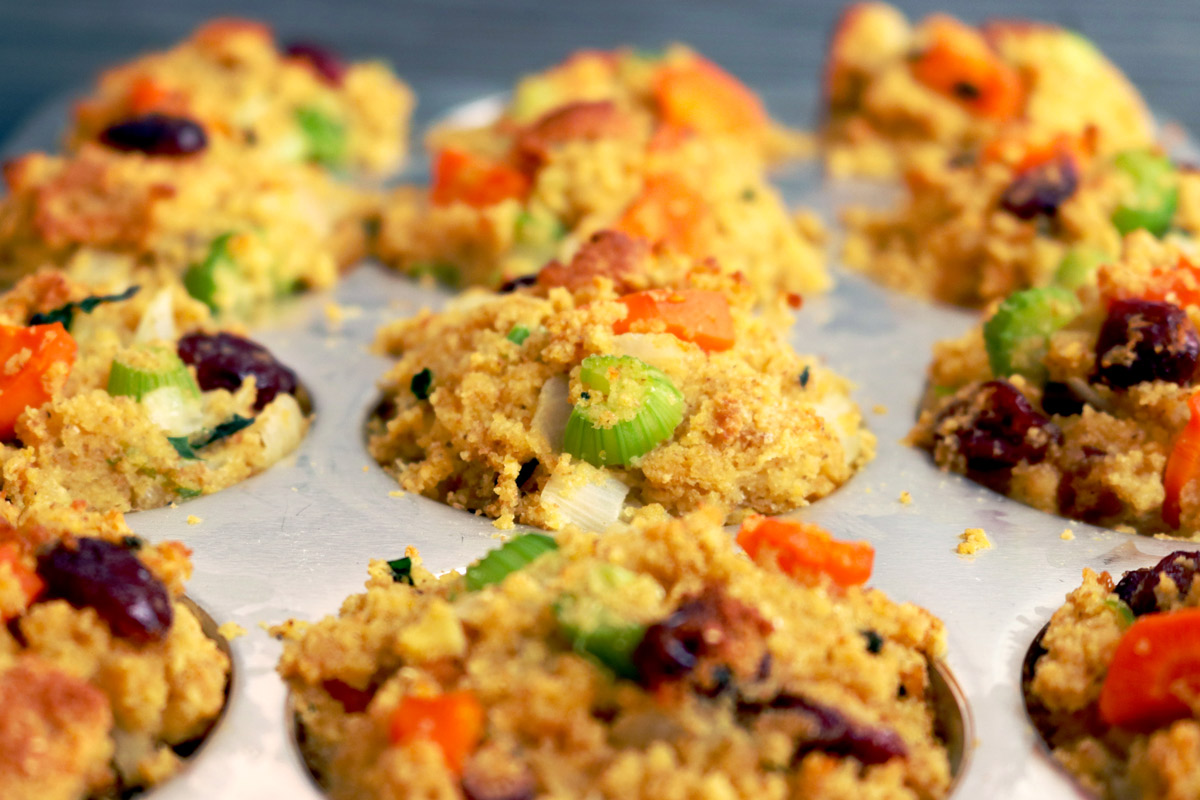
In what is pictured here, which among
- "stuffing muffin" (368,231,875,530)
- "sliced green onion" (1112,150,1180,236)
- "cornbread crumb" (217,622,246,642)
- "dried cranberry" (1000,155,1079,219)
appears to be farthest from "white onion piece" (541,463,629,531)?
"sliced green onion" (1112,150,1180,236)

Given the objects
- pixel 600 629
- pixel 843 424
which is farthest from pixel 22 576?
pixel 843 424

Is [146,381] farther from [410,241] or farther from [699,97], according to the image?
[699,97]

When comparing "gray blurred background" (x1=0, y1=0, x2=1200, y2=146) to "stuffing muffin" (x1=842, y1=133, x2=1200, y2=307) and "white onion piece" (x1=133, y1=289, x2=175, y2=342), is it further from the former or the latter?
"white onion piece" (x1=133, y1=289, x2=175, y2=342)

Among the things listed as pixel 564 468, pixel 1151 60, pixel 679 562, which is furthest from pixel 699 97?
pixel 1151 60

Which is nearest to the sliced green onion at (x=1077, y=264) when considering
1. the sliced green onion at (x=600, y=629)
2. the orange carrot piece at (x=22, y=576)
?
the sliced green onion at (x=600, y=629)

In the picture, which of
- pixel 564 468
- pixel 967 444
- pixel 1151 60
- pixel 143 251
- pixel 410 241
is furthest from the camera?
pixel 1151 60

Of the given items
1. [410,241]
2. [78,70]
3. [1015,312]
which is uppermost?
[1015,312]

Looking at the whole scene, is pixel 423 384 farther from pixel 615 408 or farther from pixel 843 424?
pixel 843 424
